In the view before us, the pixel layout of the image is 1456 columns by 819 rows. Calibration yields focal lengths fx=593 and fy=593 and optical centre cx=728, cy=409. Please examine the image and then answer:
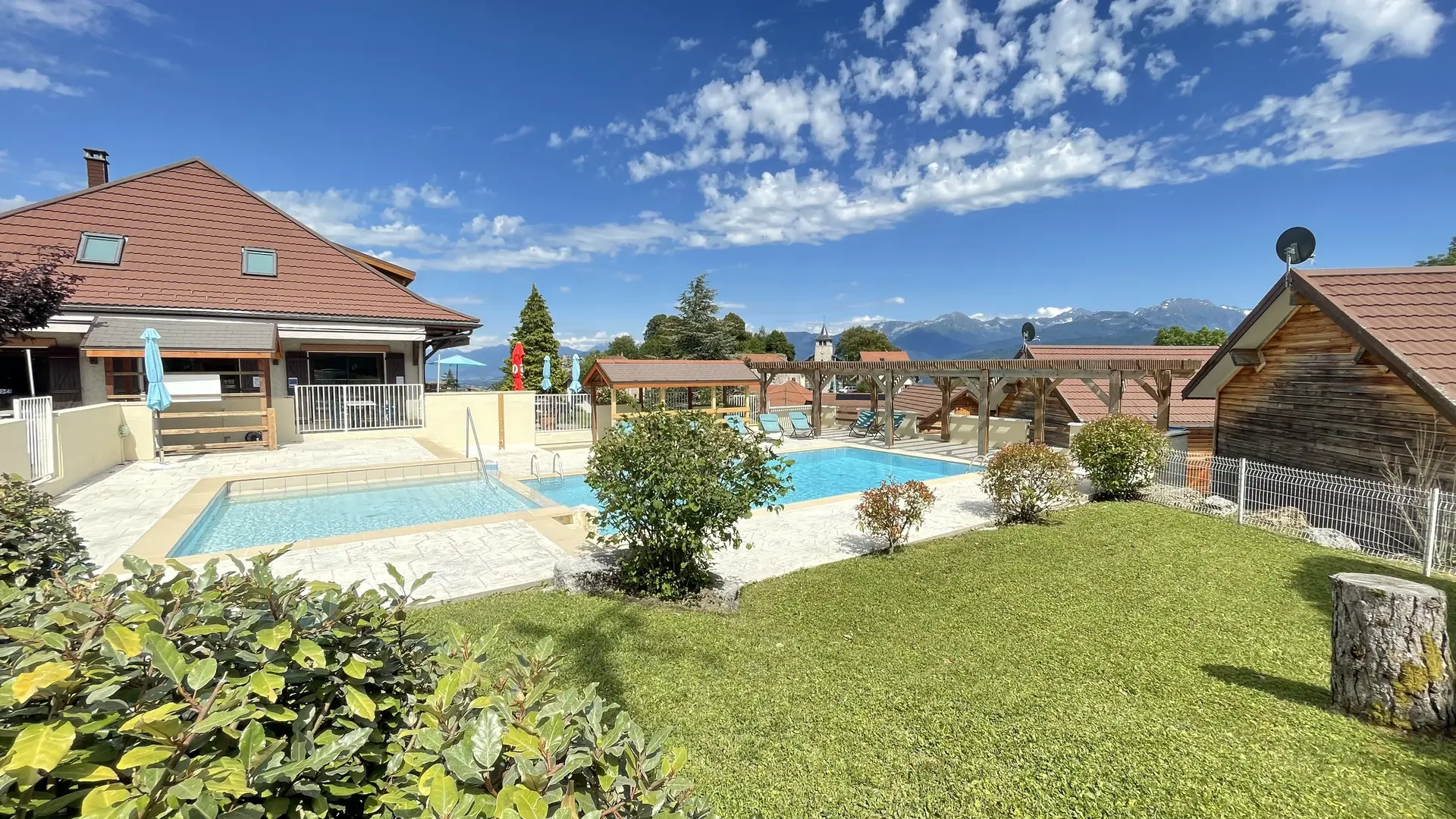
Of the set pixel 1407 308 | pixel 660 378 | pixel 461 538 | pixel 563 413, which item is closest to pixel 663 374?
pixel 660 378

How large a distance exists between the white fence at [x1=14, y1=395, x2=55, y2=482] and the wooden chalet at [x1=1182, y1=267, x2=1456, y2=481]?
1977 centimetres

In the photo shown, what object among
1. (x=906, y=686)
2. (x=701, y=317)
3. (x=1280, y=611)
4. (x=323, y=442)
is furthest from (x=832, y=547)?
(x=701, y=317)

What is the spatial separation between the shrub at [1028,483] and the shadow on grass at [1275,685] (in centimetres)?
501

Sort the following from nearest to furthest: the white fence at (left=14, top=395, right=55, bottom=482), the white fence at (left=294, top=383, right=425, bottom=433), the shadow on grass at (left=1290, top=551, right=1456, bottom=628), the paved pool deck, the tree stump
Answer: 1. the tree stump
2. the shadow on grass at (left=1290, top=551, right=1456, bottom=628)
3. the paved pool deck
4. the white fence at (left=14, top=395, right=55, bottom=482)
5. the white fence at (left=294, top=383, right=425, bottom=433)

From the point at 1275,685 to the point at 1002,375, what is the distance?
14.4m

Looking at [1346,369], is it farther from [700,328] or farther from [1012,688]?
[700,328]

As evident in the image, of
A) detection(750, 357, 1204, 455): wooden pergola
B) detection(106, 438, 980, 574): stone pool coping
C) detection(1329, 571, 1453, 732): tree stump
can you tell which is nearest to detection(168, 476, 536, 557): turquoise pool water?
detection(106, 438, 980, 574): stone pool coping

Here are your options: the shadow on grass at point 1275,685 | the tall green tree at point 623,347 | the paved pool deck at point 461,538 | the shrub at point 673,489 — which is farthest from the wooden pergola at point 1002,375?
the tall green tree at point 623,347

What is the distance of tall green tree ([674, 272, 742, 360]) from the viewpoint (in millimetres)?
57875

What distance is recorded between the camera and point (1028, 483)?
9492 mm

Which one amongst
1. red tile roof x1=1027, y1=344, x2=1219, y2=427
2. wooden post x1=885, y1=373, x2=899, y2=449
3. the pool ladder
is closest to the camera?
the pool ladder

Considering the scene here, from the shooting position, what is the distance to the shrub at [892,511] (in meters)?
8.09

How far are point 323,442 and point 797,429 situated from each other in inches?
651

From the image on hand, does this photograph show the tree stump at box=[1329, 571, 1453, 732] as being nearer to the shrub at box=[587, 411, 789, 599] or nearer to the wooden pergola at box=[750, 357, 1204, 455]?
the shrub at box=[587, 411, 789, 599]
